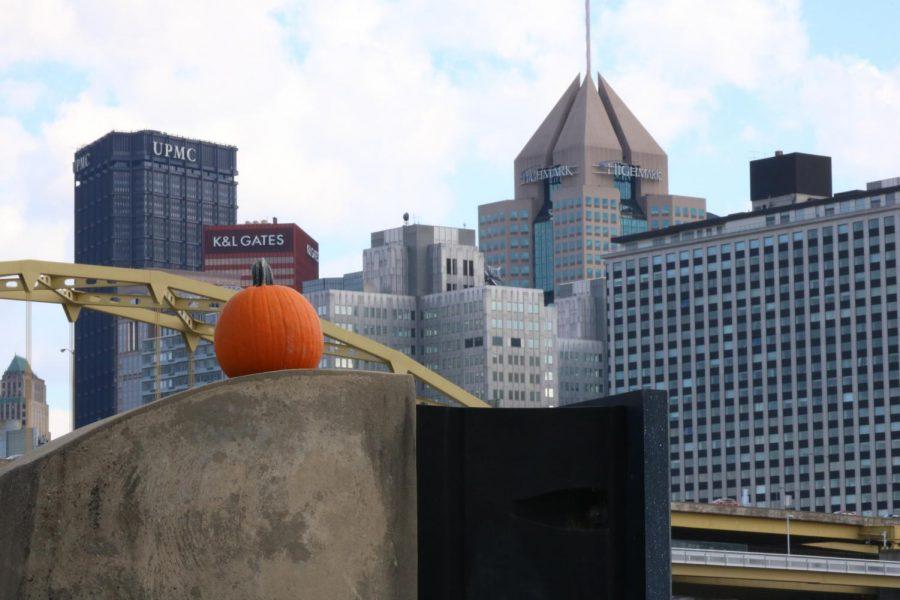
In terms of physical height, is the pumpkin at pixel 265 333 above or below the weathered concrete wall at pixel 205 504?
above

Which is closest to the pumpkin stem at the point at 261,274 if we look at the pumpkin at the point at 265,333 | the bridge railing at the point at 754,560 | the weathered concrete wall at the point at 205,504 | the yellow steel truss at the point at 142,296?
the pumpkin at the point at 265,333

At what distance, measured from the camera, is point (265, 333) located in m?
16.8

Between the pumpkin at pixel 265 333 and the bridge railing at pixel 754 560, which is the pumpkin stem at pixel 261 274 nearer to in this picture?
the pumpkin at pixel 265 333

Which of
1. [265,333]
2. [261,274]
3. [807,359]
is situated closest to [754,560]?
[261,274]

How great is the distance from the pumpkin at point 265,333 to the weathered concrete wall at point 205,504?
0.99 m

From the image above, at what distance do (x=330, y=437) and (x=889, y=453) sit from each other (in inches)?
6925

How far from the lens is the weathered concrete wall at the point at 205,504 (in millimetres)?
15297

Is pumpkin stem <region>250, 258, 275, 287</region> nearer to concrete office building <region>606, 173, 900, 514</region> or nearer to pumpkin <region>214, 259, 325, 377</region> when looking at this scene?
pumpkin <region>214, 259, 325, 377</region>

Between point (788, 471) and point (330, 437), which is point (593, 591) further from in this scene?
point (788, 471)

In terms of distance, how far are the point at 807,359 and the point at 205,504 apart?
593 feet

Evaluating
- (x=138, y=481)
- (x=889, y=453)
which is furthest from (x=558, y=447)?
(x=889, y=453)

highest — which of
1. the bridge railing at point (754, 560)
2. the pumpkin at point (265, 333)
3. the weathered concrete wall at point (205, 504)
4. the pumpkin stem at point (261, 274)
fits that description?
the pumpkin stem at point (261, 274)

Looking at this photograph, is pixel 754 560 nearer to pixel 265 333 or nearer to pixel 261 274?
pixel 261 274

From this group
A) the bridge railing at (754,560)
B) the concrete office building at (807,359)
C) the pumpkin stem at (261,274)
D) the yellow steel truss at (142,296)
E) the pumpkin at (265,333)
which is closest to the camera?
the pumpkin at (265,333)
